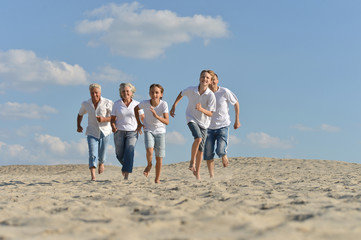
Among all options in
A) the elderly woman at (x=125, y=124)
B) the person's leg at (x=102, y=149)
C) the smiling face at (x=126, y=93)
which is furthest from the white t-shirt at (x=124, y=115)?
the person's leg at (x=102, y=149)

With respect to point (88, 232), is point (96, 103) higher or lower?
higher

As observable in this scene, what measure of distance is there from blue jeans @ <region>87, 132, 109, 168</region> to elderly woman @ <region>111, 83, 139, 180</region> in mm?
452

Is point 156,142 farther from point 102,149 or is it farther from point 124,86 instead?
point 102,149

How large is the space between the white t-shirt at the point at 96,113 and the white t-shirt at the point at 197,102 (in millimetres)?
1719

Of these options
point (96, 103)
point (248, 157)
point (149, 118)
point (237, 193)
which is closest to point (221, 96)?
point (149, 118)

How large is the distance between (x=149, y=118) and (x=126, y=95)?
2.68 feet

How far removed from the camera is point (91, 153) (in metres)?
8.58

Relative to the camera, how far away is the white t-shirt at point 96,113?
331 inches

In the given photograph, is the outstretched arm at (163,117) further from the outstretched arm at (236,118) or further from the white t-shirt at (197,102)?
the outstretched arm at (236,118)

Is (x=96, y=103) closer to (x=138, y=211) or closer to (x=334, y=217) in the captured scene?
(x=138, y=211)

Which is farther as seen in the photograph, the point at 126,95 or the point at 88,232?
the point at 126,95

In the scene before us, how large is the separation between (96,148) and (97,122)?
57 centimetres

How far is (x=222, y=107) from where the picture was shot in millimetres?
8438

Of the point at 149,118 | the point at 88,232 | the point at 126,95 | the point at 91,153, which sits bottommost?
the point at 88,232
